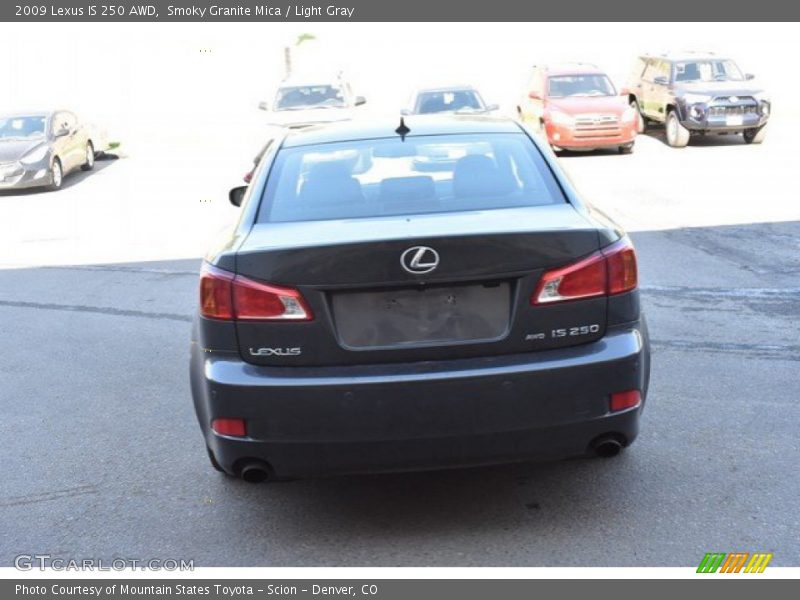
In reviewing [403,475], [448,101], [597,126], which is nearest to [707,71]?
[597,126]

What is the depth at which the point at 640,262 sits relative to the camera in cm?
1010

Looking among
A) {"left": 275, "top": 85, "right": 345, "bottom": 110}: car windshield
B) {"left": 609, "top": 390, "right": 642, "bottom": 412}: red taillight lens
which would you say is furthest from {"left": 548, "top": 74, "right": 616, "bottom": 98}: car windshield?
{"left": 609, "top": 390, "right": 642, "bottom": 412}: red taillight lens

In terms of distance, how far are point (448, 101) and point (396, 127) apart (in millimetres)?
17224

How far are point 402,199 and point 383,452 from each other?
1.24 meters

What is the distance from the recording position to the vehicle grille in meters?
20.1

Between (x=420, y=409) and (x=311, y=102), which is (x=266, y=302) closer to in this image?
(x=420, y=409)

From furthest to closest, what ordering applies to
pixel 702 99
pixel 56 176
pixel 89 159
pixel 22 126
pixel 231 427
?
pixel 89 159, pixel 22 126, pixel 702 99, pixel 56 176, pixel 231 427

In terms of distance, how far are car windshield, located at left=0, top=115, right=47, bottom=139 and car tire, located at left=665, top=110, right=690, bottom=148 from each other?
12565mm

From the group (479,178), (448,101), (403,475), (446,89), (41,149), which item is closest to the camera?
(479,178)

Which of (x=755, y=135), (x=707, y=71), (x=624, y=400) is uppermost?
(x=624, y=400)

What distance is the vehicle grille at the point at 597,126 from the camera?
20.1 m

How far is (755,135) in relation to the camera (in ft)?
68.6

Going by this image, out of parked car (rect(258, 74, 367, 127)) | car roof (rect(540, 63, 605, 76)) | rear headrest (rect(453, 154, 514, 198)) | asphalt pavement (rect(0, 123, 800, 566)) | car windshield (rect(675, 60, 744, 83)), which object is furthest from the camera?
car roof (rect(540, 63, 605, 76))

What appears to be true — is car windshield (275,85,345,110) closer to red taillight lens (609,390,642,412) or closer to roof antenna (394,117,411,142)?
roof antenna (394,117,411,142)
